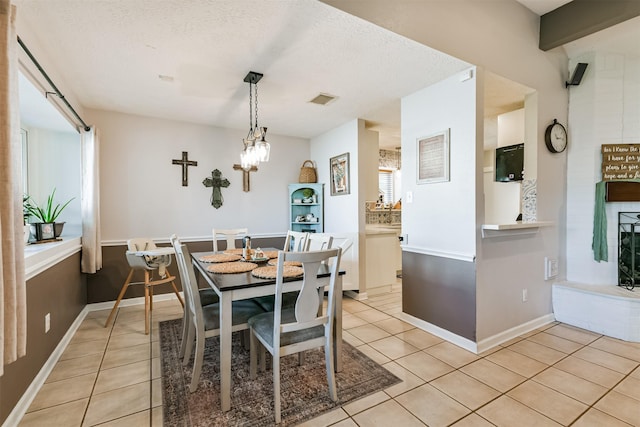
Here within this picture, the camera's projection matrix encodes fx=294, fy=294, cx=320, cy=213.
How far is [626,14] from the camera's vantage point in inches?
95.0

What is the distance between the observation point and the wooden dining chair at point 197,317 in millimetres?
1942

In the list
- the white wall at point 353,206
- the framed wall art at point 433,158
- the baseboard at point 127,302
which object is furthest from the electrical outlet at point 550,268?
the baseboard at point 127,302

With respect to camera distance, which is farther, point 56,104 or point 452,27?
point 56,104

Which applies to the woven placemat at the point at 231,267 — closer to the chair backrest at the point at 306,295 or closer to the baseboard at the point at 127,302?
the chair backrest at the point at 306,295

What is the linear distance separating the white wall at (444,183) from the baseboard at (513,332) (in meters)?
0.77

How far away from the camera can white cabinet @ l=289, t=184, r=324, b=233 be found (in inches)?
183

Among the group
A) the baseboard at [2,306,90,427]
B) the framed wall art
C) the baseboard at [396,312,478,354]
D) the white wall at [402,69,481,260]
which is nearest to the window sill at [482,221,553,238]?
the white wall at [402,69,481,260]

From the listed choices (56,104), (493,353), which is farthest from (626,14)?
(56,104)

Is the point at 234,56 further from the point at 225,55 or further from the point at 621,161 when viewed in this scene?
the point at 621,161

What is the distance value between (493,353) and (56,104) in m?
4.27

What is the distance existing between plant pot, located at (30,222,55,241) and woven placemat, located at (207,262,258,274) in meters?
1.66

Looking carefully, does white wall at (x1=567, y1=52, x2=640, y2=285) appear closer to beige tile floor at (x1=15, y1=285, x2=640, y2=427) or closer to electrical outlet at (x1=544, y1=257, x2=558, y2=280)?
electrical outlet at (x1=544, y1=257, x2=558, y2=280)

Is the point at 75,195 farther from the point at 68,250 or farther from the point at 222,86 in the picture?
the point at 222,86

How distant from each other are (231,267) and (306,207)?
2751 millimetres
